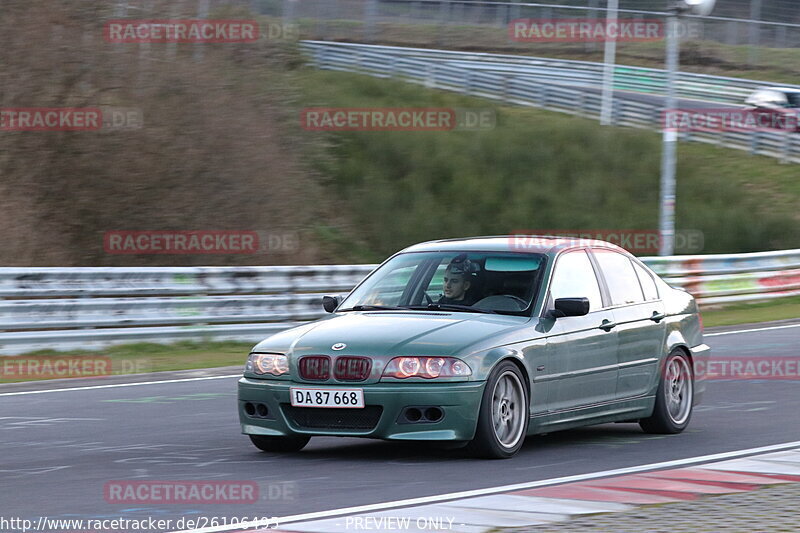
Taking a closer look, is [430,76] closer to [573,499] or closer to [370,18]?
[370,18]

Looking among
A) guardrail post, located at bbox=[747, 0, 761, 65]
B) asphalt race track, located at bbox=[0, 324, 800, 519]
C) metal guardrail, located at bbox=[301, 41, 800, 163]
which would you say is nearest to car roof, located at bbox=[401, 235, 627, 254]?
asphalt race track, located at bbox=[0, 324, 800, 519]

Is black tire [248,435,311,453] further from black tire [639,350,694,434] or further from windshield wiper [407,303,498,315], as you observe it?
black tire [639,350,694,434]

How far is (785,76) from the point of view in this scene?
165ft

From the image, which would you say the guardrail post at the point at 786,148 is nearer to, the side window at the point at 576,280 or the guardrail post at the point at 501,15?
the guardrail post at the point at 501,15

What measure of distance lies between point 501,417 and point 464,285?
1122 millimetres

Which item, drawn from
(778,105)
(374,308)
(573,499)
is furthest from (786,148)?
(573,499)

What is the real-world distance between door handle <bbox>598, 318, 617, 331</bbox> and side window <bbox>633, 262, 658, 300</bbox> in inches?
27.2

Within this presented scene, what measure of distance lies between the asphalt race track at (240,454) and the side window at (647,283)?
3.39ft

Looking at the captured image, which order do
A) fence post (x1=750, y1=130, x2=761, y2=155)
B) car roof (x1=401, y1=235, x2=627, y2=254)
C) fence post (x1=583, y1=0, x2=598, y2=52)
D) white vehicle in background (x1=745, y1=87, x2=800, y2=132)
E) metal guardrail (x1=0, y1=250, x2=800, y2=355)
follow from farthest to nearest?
fence post (x1=583, y1=0, x2=598, y2=52) < white vehicle in background (x1=745, y1=87, x2=800, y2=132) < fence post (x1=750, y1=130, x2=761, y2=155) < metal guardrail (x1=0, y1=250, x2=800, y2=355) < car roof (x1=401, y1=235, x2=627, y2=254)

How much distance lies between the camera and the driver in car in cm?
929

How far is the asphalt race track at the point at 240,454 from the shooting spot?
23.7 feet

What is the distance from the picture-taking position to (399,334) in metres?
8.55

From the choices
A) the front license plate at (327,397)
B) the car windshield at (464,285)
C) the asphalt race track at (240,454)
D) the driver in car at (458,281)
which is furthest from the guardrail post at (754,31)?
the front license plate at (327,397)

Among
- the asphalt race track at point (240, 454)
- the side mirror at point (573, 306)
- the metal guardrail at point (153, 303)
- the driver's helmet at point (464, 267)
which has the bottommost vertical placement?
the metal guardrail at point (153, 303)
